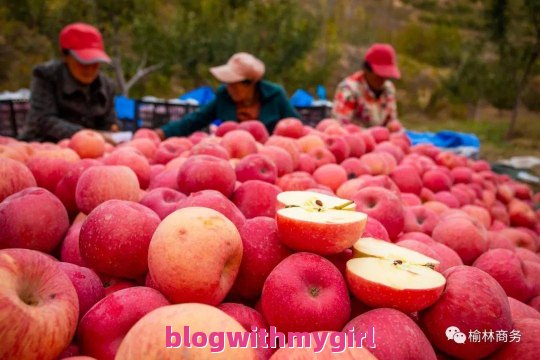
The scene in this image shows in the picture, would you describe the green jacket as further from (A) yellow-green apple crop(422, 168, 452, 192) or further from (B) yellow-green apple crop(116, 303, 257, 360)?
(B) yellow-green apple crop(116, 303, 257, 360)

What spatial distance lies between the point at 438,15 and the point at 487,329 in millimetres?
27862

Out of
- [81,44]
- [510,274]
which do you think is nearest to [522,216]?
[510,274]

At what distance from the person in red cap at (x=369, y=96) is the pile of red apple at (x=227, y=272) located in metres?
3.66

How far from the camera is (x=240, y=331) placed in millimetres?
834

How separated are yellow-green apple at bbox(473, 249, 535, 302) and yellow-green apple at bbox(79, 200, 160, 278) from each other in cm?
126

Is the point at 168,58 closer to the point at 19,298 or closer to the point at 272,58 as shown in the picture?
the point at 272,58

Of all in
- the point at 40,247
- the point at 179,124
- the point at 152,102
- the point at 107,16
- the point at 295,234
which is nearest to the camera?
the point at 295,234

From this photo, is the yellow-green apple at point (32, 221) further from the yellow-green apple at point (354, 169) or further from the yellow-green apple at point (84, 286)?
the yellow-green apple at point (354, 169)

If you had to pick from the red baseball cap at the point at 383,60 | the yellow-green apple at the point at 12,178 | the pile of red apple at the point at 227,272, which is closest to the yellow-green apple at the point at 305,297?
the pile of red apple at the point at 227,272

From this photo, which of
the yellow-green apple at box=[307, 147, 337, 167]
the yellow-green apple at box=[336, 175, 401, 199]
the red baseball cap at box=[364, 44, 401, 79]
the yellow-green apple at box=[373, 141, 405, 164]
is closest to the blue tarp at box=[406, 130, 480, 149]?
the red baseball cap at box=[364, 44, 401, 79]

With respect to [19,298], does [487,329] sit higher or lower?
lower

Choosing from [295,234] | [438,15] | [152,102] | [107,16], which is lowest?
[152,102]

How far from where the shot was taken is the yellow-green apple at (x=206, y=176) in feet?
5.18

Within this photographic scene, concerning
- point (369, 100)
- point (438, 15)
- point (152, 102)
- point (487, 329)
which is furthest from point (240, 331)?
point (438, 15)
